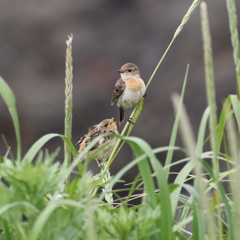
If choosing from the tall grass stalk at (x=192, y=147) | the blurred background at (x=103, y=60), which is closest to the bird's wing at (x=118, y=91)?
the tall grass stalk at (x=192, y=147)

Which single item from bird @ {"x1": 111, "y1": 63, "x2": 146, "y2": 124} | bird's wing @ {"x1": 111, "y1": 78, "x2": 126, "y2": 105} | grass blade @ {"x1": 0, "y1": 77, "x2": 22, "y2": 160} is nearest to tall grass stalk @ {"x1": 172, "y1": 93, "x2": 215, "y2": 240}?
grass blade @ {"x1": 0, "y1": 77, "x2": 22, "y2": 160}

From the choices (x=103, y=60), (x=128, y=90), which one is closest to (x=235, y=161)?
(x=128, y=90)

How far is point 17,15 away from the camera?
12484 millimetres

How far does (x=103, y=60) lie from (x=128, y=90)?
22.4 feet

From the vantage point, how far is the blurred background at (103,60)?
36.0 ft

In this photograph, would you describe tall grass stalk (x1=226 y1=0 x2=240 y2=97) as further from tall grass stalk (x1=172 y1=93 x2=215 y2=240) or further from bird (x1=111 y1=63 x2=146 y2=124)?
bird (x1=111 y1=63 x2=146 y2=124)

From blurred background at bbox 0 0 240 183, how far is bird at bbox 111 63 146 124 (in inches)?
199

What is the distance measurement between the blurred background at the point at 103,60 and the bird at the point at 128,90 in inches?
199

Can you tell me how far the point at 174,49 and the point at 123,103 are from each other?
21.5 ft

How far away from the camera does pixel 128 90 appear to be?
4.83 metres

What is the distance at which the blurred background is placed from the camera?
36.0ft

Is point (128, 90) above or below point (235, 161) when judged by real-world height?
above

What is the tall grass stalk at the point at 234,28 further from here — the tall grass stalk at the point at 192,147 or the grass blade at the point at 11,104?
the grass blade at the point at 11,104

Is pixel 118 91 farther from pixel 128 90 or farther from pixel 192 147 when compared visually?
pixel 192 147
